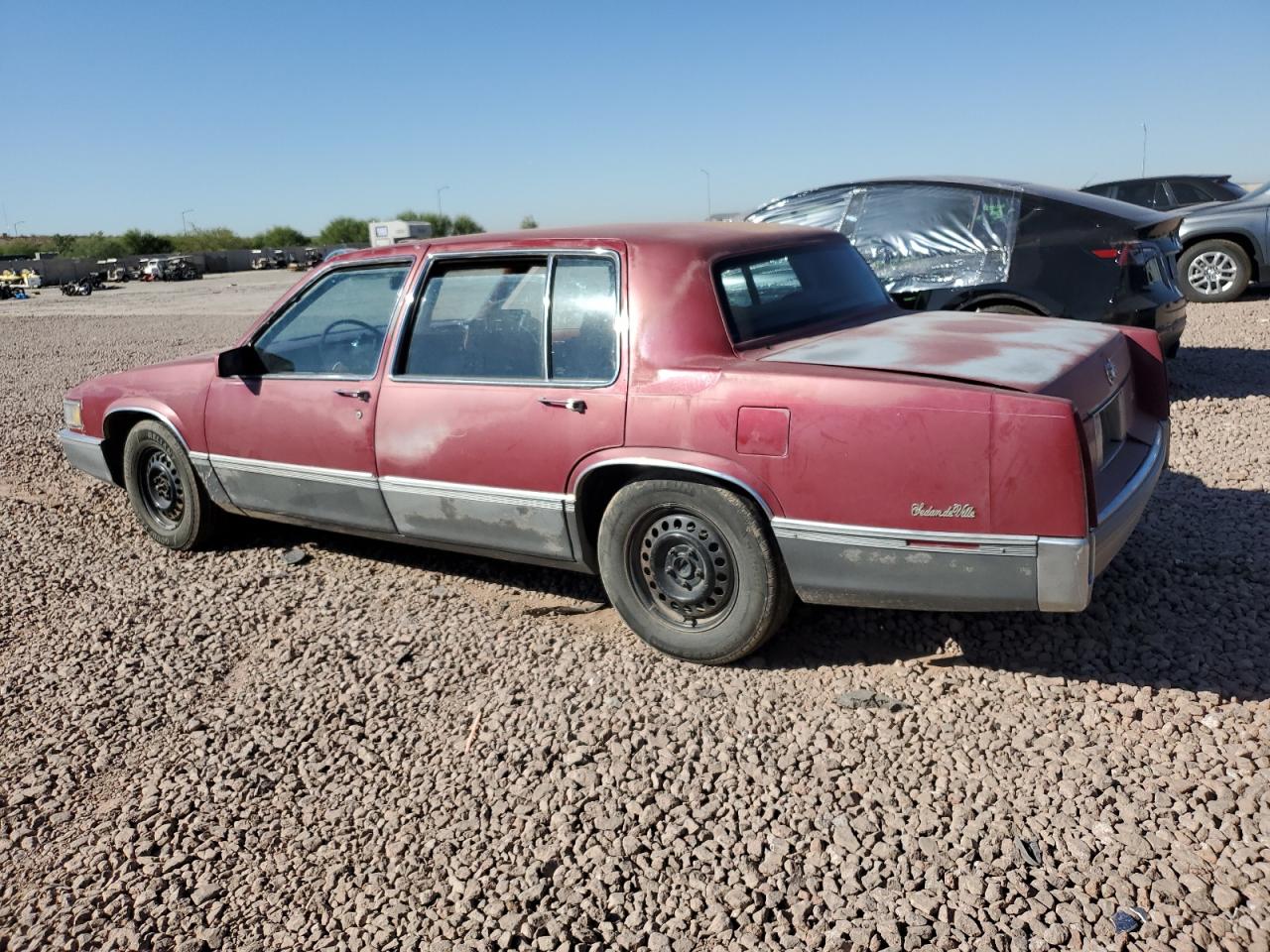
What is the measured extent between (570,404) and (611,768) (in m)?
1.37

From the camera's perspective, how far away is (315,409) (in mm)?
4523

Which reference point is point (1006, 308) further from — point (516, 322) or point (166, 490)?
point (166, 490)

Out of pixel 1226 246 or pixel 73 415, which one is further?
pixel 1226 246

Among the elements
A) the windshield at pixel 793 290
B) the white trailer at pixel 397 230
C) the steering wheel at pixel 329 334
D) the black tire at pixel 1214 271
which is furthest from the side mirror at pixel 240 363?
the white trailer at pixel 397 230

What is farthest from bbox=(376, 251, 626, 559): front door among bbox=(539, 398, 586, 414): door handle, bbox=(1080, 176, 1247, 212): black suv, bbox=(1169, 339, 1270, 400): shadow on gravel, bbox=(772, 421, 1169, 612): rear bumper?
bbox=(1080, 176, 1247, 212): black suv

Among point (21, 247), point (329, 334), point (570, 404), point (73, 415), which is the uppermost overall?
point (21, 247)

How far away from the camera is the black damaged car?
6840mm

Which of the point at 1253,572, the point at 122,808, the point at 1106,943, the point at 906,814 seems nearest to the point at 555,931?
the point at 906,814

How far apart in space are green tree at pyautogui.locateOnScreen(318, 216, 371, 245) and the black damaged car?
8365 cm

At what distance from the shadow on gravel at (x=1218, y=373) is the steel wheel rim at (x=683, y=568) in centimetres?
543

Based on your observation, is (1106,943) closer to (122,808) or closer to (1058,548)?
(1058,548)

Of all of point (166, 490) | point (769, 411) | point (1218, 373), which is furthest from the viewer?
point (1218, 373)

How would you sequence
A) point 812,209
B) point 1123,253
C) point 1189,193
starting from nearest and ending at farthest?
point 1123,253, point 812,209, point 1189,193

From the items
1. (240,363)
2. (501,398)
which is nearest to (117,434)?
(240,363)
